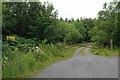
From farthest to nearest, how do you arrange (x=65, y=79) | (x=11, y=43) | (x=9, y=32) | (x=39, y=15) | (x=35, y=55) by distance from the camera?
(x=39, y=15) < (x=9, y=32) < (x=11, y=43) < (x=35, y=55) < (x=65, y=79)

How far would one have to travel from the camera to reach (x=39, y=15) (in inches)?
533

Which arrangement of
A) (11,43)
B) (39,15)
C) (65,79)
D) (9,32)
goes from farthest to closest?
(39,15) < (9,32) < (11,43) < (65,79)

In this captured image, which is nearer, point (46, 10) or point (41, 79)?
point (41, 79)

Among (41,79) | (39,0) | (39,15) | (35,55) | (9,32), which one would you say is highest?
(39,0)

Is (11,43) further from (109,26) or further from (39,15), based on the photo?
(109,26)

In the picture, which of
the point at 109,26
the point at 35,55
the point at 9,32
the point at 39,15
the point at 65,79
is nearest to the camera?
the point at 65,79

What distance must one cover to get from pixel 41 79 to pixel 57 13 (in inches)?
416

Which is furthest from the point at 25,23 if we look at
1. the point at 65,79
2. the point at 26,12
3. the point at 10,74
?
the point at 65,79

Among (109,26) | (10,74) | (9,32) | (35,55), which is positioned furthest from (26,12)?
(109,26)

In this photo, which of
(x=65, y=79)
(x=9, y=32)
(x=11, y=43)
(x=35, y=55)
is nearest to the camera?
(x=65, y=79)

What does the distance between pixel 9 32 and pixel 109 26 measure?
46.9 ft

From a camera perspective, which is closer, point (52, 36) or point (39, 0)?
point (52, 36)

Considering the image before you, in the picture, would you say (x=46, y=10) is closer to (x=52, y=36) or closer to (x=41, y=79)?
(x=52, y=36)

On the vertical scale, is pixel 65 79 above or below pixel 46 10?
below
